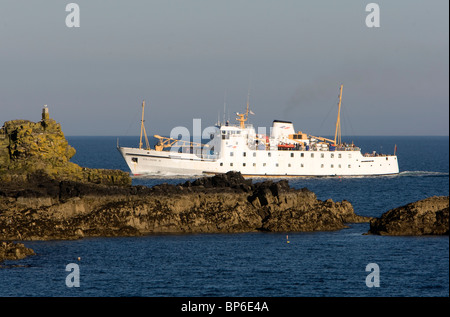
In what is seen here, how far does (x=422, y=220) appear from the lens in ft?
132

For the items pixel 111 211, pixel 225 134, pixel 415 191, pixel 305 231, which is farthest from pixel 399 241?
pixel 225 134

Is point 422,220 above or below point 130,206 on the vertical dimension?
below

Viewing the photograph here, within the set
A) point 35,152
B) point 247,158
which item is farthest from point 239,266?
point 247,158

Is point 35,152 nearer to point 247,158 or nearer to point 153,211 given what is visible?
point 153,211

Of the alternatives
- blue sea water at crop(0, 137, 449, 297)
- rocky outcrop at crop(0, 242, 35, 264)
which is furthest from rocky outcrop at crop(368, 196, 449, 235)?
rocky outcrop at crop(0, 242, 35, 264)

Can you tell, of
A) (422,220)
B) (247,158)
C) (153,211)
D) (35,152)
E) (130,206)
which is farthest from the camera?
(247,158)

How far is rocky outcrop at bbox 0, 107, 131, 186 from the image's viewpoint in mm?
46406

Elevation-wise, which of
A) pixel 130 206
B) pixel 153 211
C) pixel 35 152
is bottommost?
pixel 153 211

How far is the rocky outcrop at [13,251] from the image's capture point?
34000 millimetres

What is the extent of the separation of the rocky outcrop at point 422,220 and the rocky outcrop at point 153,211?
150 inches

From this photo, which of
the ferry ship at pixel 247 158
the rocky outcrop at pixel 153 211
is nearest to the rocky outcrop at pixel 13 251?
the rocky outcrop at pixel 153 211

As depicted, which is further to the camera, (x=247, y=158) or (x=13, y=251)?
(x=247, y=158)

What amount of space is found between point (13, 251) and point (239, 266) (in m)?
10.1
